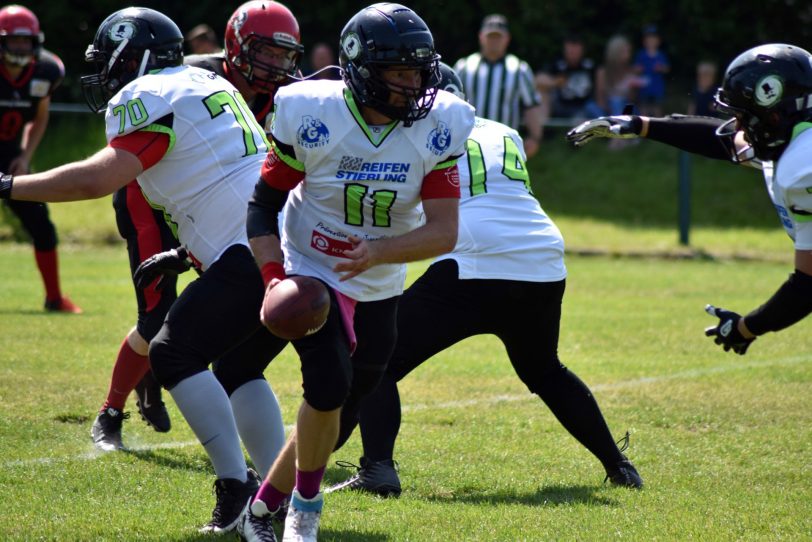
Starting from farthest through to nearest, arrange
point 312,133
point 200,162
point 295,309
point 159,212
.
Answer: point 159,212, point 200,162, point 312,133, point 295,309

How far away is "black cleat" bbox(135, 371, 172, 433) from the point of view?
212 inches

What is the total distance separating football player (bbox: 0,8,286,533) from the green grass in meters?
0.39

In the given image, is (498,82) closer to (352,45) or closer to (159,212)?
(159,212)

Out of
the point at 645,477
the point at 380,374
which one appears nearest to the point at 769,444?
the point at 645,477

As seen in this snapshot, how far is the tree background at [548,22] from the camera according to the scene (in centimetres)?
1614

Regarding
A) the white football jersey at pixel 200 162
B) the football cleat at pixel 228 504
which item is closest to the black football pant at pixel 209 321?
the white football jersey at pixel 200 162

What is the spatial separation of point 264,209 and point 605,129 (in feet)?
5.61

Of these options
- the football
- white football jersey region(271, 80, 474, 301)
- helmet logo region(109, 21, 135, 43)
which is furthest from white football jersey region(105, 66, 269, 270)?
the football

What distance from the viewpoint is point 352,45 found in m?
3.69

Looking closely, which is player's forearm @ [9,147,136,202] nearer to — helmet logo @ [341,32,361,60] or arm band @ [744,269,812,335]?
helmet logo @ [341,32,361,60]

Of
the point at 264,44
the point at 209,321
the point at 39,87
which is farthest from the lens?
the point at 39,87

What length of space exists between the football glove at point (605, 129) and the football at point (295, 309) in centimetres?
165

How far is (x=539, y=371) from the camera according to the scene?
4754 millimetres

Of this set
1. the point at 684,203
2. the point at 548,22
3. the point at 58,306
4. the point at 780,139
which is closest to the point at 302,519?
the point at 780,139
